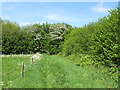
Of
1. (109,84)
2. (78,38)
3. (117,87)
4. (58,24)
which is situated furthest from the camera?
(58,24)

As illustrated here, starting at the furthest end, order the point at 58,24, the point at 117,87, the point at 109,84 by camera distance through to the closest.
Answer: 1. the point at 58,24
2. the point at 109,84
3. the point at 117,87

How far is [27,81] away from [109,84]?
388 cm

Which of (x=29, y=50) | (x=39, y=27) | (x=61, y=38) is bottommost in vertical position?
(x=29, y=50)

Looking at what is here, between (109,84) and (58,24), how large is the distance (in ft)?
88.3

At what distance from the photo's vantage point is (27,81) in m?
7.79

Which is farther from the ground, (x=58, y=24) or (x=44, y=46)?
(x=58, y=24)

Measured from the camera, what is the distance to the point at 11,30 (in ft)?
98.6

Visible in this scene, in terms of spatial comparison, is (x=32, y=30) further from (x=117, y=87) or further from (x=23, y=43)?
(x=117, y=87)

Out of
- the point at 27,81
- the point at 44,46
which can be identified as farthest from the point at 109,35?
the point at 44,46

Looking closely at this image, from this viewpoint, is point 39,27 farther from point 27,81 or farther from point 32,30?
point 27,81

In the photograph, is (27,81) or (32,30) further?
(32,30)

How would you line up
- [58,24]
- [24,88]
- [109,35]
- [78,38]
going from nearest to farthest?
[24,88] < [109,35] < [78,38] < [58,24]

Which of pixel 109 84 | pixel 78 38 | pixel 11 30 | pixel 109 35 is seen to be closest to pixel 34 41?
pixel 11 30

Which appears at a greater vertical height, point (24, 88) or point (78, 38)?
point (78, 38)
